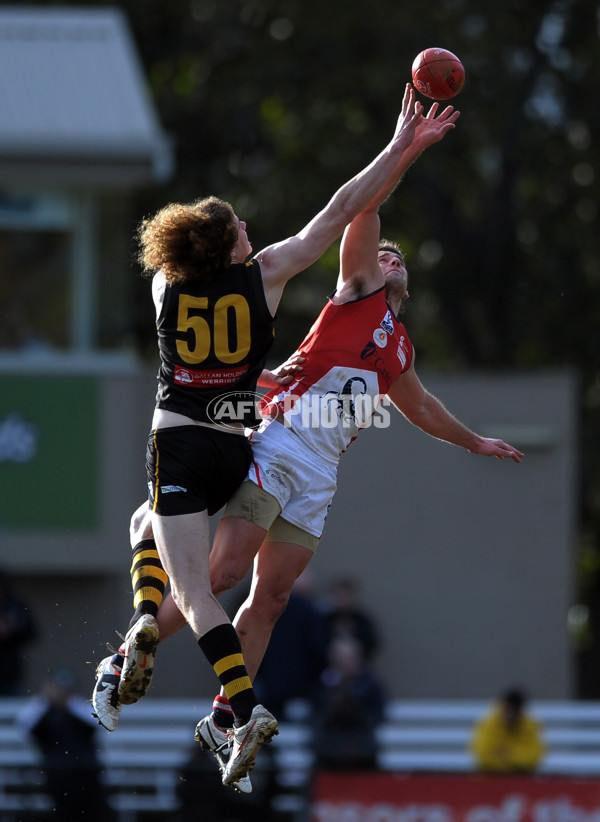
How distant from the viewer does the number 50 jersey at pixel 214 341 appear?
18.2 ft

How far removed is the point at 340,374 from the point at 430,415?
616mm

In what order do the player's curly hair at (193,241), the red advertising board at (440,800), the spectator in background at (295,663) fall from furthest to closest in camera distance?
the spectator in background at (295,663), the red advertising board at (440,800), the player's curly hair at (193,241)

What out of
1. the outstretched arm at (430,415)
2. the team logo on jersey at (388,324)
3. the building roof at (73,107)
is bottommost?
the outstretched arm at (430,415)

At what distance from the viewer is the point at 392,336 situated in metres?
5.98

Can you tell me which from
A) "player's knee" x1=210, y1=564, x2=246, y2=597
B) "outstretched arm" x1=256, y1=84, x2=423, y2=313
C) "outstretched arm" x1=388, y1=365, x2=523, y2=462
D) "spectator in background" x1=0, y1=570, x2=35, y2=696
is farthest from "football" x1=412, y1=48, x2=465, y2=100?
"spectator in background" x1=0, y1=570, x2=35, y2=696

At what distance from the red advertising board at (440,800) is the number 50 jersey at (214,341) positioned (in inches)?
220

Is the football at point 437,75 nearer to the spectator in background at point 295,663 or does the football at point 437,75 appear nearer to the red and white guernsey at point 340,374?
the red and white guernsey at point 340,374

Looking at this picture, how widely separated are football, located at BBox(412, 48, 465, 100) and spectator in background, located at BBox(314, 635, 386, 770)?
6.05m

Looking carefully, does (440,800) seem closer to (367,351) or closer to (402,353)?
(402,353)

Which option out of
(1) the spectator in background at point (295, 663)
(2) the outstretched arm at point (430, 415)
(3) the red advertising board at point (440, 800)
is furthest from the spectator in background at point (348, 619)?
(2) the outstretched arm at point (430, 415)

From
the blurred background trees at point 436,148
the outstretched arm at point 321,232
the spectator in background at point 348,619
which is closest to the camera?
the outstretched arm at point 321,232

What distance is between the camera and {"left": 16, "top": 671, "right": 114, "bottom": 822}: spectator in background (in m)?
10.4

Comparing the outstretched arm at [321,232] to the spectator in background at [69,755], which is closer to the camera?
the outstretched arm at [321,232]

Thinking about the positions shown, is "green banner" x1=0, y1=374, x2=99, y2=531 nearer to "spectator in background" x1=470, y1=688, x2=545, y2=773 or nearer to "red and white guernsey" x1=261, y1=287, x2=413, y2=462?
"spectator in background" x1=470, y1=688, x2=545, y2=773
